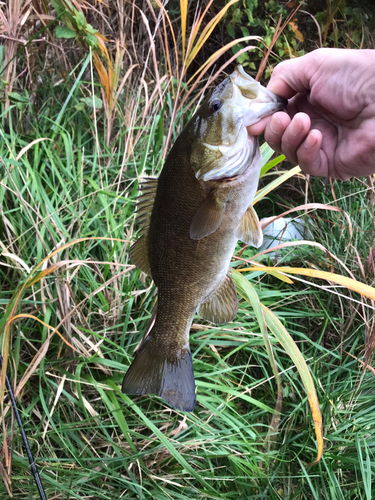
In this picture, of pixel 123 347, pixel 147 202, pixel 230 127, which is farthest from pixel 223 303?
pixel 123 347

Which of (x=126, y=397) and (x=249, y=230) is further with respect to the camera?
(x=126, y=397)

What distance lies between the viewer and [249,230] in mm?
1412

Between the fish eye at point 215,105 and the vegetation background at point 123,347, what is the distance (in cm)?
74

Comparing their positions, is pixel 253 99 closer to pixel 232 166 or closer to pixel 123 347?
pixel 232 166

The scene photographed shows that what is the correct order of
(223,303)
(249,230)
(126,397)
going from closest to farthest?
(249,230)
(223,303)
(126,397)

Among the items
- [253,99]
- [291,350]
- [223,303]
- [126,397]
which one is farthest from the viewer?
[126,397]

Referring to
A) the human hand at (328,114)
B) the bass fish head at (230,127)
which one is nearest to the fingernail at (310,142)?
the human hand at (328,114)

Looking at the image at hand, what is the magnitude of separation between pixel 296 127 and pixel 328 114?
0.39 meters

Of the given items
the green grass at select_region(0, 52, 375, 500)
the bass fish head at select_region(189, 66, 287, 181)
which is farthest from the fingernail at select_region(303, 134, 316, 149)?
the green grass at select_region(0, 52, 375, 500)

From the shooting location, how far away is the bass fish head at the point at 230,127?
51.1 inches

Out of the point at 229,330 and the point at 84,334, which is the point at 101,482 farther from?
the point at 229,330

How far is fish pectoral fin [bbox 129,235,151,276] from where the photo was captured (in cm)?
146

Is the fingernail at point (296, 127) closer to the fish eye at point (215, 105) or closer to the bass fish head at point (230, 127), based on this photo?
the bass fish head at point (230, 127)

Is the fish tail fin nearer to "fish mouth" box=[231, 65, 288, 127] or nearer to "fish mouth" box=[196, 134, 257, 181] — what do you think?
"fish mouth" box=[196, 134, 257, 181]
